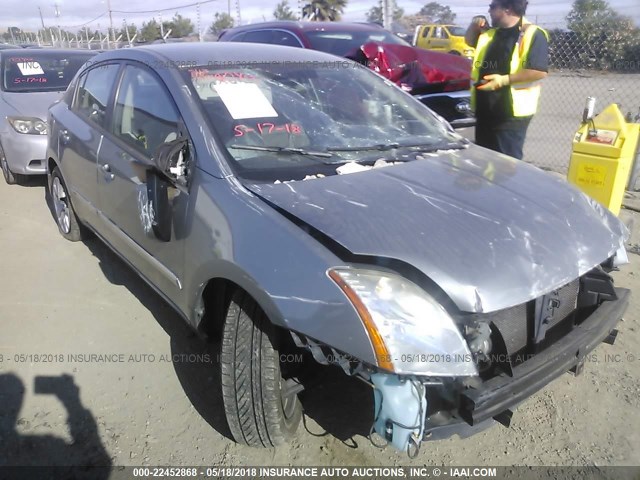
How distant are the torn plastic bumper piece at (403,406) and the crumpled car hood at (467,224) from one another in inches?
12.8

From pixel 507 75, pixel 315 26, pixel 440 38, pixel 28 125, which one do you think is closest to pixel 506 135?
pixel 507 75

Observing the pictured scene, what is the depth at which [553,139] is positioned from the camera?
27.4 feet

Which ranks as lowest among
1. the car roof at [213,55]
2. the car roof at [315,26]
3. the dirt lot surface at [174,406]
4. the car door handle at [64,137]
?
the dirt lot surface at [174,406]

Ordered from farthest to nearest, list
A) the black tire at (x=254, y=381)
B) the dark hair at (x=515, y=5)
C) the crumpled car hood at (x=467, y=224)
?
the dark hair at (x=515, y=5)
the black tire at (x=254, y=381)
the crumpled car hood at (x=467, y=224)

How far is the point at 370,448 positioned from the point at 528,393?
78 cm

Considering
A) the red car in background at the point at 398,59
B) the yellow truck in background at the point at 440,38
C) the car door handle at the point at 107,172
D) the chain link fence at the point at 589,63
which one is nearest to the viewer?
the car door handle at the point at 107,172

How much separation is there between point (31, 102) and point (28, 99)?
4.2 inches

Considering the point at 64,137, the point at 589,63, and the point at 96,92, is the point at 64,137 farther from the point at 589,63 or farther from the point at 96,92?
the point at 589,63

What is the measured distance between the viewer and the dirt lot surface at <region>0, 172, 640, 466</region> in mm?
2328

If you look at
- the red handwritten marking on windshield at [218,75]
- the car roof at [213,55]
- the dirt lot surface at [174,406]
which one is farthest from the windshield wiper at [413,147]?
the dirt lot surface at [174,406]

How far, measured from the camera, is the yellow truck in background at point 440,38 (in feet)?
66.9

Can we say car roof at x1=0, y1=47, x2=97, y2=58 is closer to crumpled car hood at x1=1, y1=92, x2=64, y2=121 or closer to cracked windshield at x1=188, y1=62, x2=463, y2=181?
crumpled car hood at x1=1, y1=92, x2=64, y2=121

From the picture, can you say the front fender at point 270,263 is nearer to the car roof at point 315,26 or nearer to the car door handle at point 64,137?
the car door handle at point 64,137

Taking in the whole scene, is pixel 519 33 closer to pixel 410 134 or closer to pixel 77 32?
pixel 410 134
